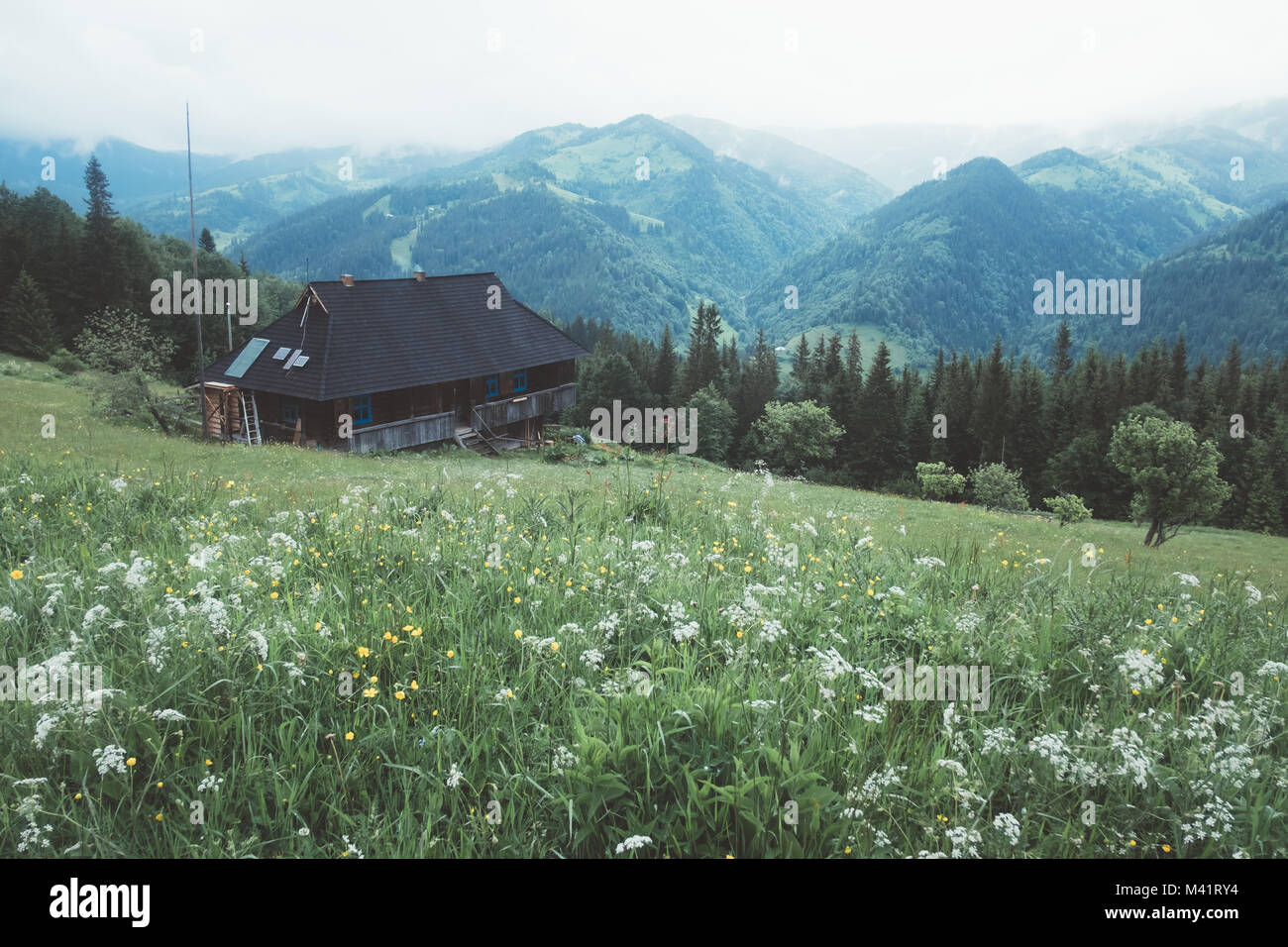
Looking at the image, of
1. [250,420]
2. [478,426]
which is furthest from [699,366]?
[250,420]

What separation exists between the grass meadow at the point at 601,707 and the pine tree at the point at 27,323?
6331 cm

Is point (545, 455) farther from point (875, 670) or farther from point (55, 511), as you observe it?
point (875, 670)

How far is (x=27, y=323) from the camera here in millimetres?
55562

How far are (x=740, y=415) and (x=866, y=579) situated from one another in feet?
317

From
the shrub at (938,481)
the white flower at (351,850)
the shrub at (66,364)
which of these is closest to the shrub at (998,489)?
the shrub at (938,481)

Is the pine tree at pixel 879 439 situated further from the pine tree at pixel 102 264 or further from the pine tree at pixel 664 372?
the pine tree at pixel 102 264

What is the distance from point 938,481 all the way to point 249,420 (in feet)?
214

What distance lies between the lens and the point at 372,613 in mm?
4988

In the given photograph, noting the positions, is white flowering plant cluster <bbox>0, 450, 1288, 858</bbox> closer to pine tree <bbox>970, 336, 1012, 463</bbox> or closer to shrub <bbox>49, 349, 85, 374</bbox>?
shrub <bbox>49, 349, 85, 374</bbox>

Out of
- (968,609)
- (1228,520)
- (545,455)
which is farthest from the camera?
(1228,520)

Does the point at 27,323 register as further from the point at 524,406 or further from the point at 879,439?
the point at 879,439

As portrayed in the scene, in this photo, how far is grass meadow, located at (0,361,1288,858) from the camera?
140 inches

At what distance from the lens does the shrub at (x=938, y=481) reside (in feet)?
241
